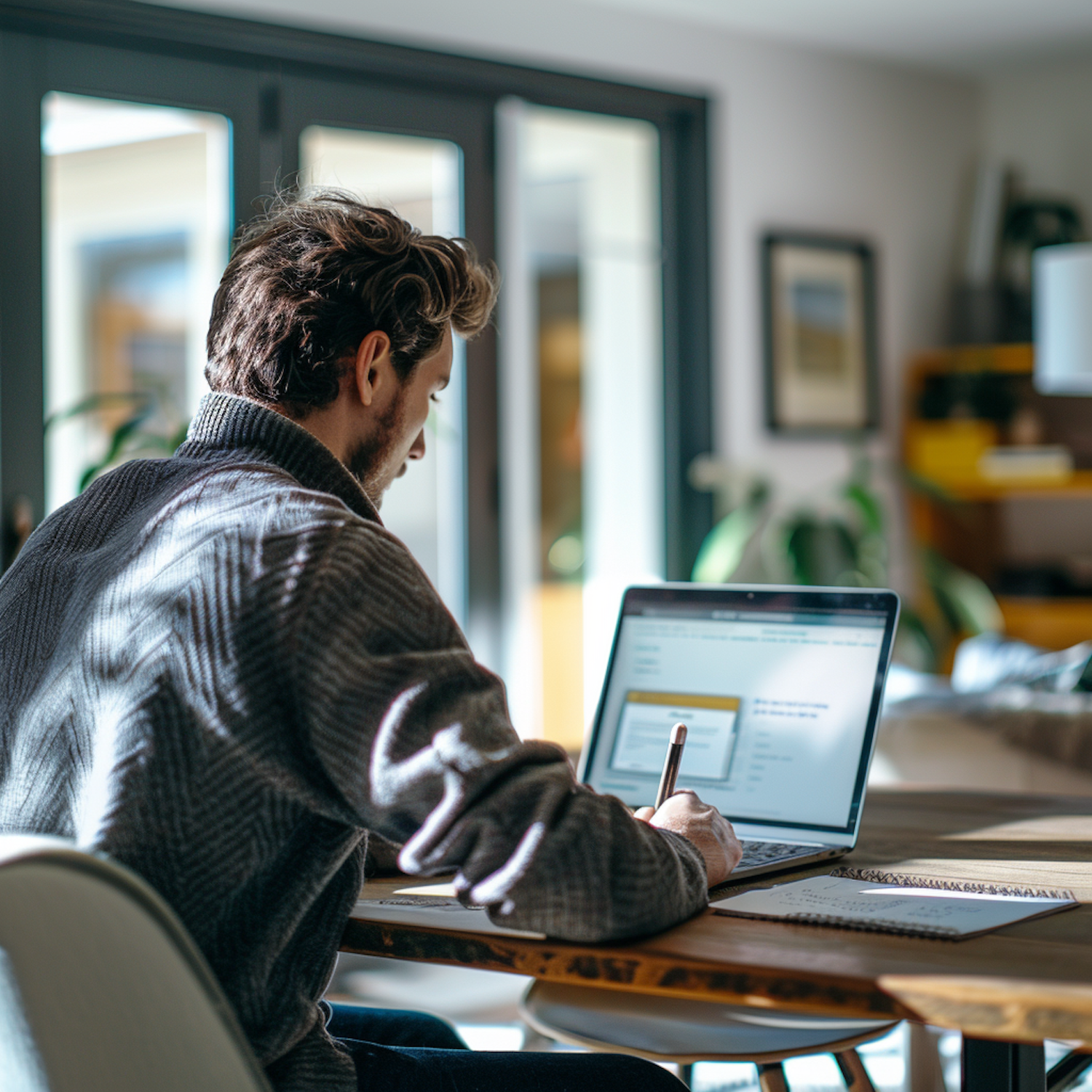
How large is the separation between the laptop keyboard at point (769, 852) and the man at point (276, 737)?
0.13 meters

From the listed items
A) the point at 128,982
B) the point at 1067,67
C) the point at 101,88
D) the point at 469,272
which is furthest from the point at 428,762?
the point at 1067,67

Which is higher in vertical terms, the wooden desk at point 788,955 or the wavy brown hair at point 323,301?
the wavy brown hair at point 323,301

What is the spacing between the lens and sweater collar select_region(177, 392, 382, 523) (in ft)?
3.68

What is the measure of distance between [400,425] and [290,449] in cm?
15

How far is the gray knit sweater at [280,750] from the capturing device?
93cm

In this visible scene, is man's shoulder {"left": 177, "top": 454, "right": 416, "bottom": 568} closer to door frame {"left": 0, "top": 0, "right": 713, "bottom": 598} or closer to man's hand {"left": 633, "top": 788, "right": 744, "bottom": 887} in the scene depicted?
man's hand {"left": 633, "top": 788, "right": 744, "bottom": 887}

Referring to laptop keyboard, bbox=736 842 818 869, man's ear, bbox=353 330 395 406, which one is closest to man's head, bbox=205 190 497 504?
man's ear, bbox=353 330 395 406

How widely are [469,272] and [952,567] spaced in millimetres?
4339

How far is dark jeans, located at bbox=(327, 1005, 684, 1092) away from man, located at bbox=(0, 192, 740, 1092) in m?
0.06

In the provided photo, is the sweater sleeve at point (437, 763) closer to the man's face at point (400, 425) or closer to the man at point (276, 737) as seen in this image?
the man at point (276, 737)

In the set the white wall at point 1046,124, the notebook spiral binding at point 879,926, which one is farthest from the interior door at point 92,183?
the white wall at point 1046,124

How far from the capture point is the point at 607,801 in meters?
0.99

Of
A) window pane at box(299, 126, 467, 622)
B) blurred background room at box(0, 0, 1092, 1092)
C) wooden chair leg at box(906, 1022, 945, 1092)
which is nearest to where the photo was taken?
wooden chair leg at box(906, 1022, 945, 1092)

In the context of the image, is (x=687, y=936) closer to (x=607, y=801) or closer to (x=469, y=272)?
(x=607, y=801)
